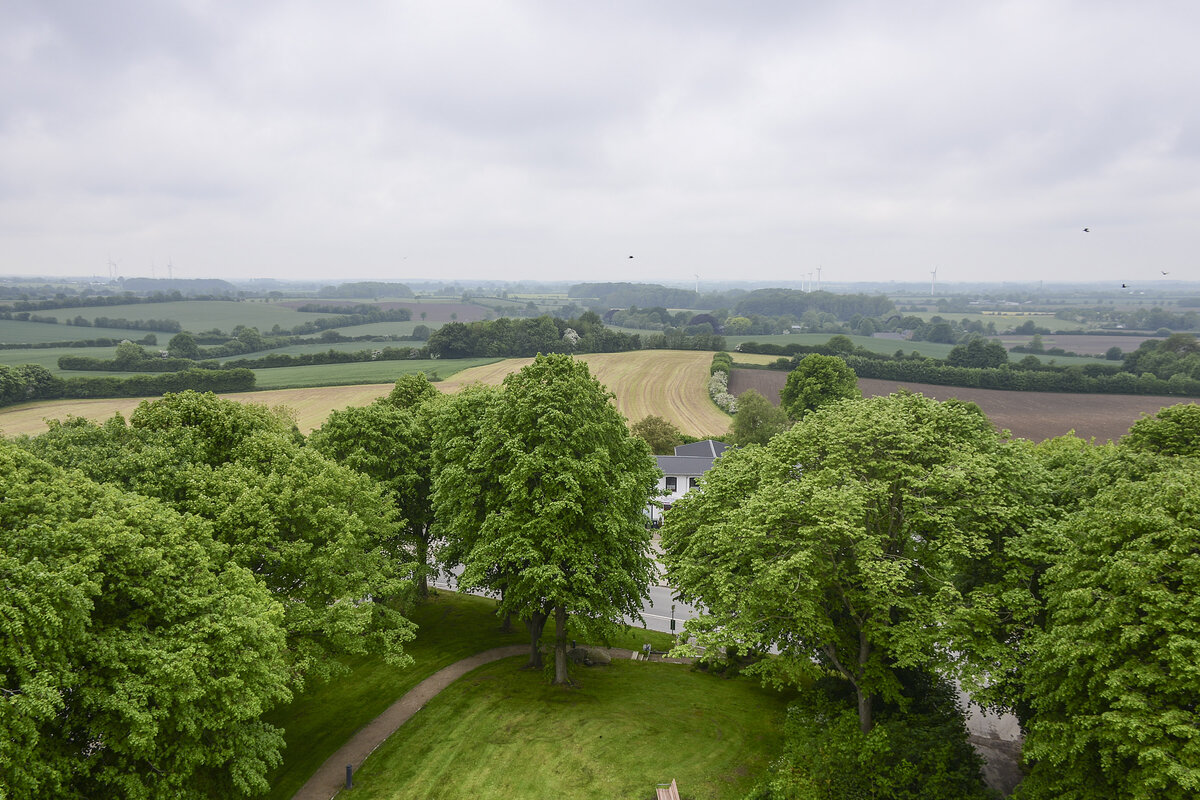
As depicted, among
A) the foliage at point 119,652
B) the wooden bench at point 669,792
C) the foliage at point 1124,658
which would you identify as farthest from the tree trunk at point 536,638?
the foliage at point 1124,658

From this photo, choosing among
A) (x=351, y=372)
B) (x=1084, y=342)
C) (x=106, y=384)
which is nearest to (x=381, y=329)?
(x=351, y=372)

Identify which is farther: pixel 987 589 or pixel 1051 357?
pixel 1051 357

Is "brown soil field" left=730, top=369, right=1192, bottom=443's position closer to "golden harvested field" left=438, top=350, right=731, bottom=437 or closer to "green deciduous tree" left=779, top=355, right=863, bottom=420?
"golden harvested field" left=438, top=350, right=731, bottom=437

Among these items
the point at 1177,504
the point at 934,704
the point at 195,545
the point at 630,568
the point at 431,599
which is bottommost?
the point at 431,599

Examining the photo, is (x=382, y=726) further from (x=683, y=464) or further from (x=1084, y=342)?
(x=1084, y=342)

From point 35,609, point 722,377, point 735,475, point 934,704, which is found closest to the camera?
point 35,609

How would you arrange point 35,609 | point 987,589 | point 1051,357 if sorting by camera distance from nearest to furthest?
point 35,609, point 987,589, point 1051,357

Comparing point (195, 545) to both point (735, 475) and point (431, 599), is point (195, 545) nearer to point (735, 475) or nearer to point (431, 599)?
point (735, 475)

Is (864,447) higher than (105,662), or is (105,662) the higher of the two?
(864,447)

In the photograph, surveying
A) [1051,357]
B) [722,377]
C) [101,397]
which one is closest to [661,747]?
[722,377]
